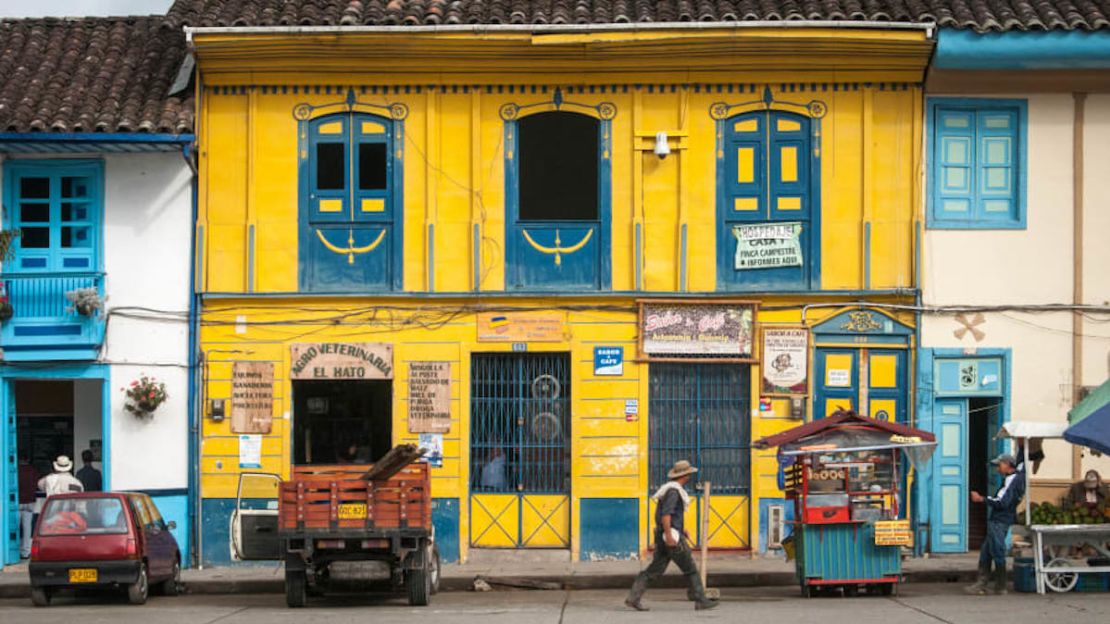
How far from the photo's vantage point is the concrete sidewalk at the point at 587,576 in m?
21.2

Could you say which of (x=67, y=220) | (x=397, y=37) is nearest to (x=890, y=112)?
(x=397, y=37)

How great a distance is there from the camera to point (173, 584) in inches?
822

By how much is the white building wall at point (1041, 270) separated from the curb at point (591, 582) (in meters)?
3.03

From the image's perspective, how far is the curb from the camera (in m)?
21.1

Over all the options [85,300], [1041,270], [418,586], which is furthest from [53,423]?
[1041,270]

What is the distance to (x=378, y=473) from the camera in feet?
59.4

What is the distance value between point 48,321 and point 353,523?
7026 millimetres

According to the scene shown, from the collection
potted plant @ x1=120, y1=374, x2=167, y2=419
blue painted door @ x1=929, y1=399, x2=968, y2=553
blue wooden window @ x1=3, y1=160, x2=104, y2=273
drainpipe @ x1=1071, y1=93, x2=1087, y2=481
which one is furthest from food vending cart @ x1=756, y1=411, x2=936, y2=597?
blue wooden window @ x1=3, y1=160, x2=104, y2=273

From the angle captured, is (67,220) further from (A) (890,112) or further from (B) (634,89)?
(A) (890,112)

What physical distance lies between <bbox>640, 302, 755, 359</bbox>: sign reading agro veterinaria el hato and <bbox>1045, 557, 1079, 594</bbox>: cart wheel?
5.52 m

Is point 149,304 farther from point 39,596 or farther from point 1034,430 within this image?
point 1034,430

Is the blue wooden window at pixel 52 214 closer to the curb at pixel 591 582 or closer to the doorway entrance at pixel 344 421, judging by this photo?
the doorway entrance at pixel 344 421

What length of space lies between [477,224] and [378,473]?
5863 millimetres

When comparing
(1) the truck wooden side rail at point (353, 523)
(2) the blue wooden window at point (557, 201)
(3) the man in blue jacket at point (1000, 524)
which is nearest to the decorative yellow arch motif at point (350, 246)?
(2) the blue wooden window at point (557, 201)
